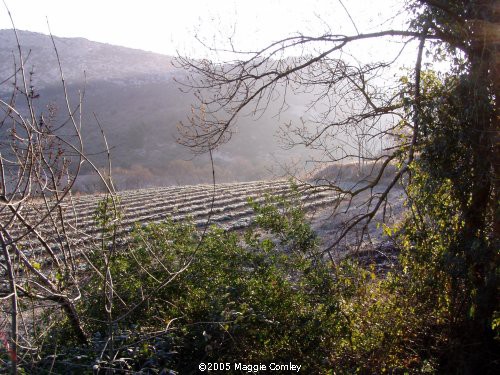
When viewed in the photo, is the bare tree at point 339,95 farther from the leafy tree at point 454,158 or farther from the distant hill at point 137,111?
the distant hill at point 137,111

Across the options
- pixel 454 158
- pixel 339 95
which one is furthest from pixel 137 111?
pixel 454 158

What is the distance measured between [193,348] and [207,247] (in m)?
1.01

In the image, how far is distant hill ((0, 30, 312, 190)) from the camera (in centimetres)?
5653

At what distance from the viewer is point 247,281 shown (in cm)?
423

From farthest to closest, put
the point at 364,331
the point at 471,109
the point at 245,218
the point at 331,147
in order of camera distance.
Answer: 1. the point at 245,218
2. the point at 331,147
3. the point at 364,331
4. the point at 471,109

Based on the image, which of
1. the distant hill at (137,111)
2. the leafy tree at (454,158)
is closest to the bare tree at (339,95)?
the leafy tree at (454,158)

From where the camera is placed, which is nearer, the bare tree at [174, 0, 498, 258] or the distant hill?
the bare tree at [174, 0, 498, 258]

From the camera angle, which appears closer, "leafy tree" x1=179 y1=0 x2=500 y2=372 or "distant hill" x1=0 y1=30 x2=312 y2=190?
"leafy tree" x1=179 y1=0 x2=500 y2=372

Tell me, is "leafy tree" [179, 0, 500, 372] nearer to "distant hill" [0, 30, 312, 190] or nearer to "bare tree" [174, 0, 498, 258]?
"bare tree" [174, 0, 498, 258]

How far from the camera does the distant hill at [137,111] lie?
56.5m

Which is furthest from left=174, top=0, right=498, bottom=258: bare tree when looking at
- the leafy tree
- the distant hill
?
the distant hill

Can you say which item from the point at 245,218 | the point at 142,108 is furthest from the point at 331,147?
the point at 142,108

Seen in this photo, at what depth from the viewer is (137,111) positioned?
7238cm

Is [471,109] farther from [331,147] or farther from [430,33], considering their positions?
[331,147]
